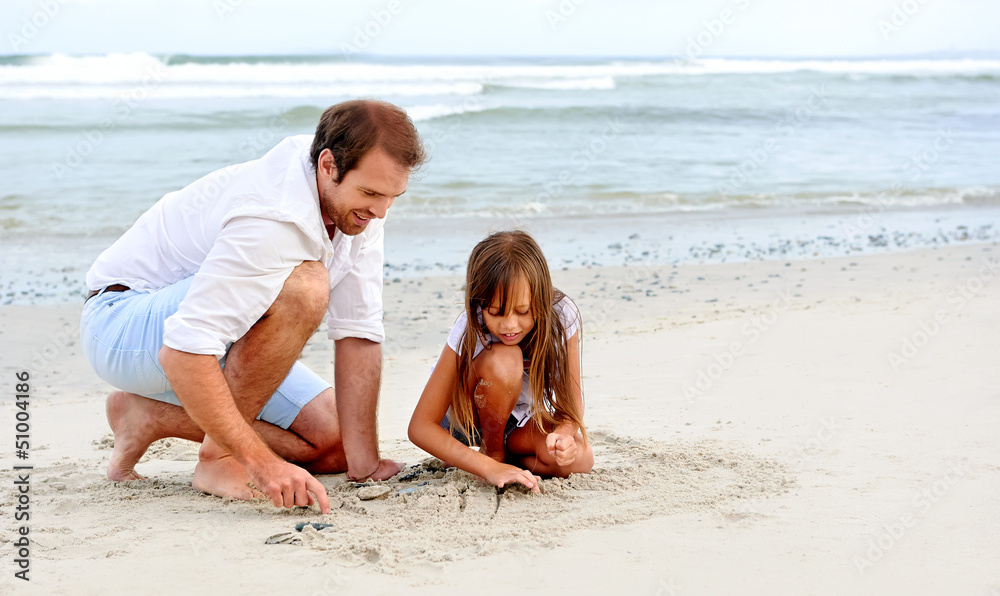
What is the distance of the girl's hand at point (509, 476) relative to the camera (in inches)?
102

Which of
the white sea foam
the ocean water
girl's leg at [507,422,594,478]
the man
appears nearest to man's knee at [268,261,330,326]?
the man

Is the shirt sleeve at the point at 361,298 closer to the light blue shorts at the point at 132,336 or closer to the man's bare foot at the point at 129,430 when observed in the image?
the light blue shorts at the point at 132,336

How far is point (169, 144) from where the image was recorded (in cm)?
Answer: 1380

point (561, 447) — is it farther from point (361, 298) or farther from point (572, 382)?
point (361, 298)

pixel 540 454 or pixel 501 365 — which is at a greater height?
pixel 501 365

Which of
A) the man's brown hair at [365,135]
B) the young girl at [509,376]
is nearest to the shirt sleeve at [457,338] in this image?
the young girl at [509,376]

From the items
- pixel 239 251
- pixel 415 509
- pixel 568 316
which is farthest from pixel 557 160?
pixel 239 251

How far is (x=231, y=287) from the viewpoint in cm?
231

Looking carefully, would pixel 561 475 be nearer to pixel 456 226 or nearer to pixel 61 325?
pixel 61 325

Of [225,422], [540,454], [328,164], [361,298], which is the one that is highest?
[328,164]

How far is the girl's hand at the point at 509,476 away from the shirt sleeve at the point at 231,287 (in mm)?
823

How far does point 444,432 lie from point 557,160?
10.4 metres

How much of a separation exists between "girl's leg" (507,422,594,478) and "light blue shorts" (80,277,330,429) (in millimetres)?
951

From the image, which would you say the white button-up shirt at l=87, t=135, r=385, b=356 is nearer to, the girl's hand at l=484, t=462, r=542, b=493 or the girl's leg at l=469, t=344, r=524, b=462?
the girl's leg at l=469, t=344, r=524, b=462
